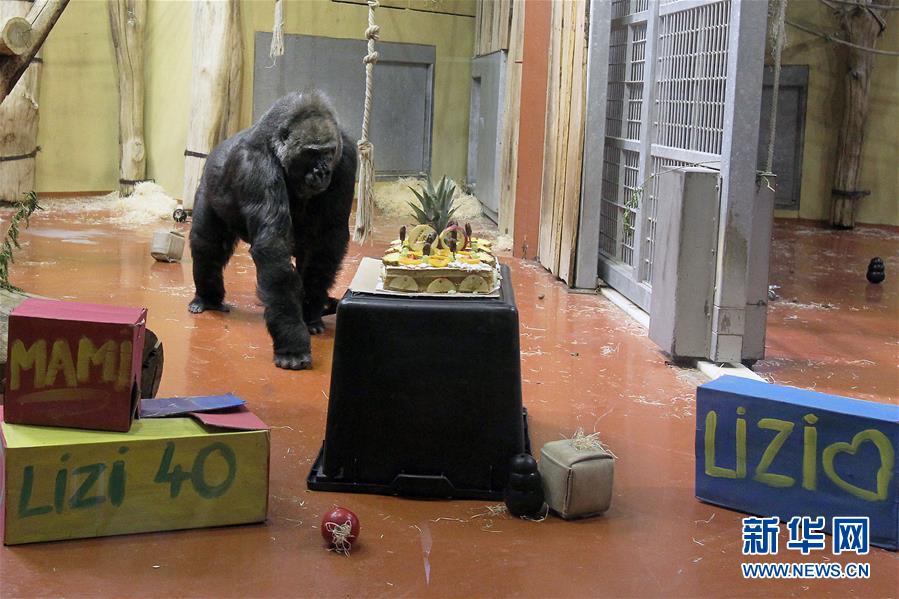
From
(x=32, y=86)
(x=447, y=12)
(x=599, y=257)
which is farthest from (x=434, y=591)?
(x=447, y=12)

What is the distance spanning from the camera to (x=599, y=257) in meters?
6.64

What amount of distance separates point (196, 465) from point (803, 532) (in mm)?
1604

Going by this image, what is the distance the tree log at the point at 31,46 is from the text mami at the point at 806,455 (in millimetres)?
3778

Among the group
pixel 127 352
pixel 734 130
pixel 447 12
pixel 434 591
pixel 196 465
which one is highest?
pixel 447 12

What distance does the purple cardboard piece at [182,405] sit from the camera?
9.14ft

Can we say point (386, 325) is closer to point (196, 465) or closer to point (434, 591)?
point (196, 465)

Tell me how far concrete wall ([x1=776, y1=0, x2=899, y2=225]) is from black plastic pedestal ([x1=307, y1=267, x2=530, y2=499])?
8.14 meters

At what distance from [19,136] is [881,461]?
7.62 m

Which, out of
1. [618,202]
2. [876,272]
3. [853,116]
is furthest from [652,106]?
[853,116]

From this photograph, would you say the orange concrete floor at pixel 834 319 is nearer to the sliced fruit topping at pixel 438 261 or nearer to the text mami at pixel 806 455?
the text mami at pixel 806 455

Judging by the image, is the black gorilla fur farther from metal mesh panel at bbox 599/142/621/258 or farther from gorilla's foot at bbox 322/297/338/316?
metal mesh panel at bbox 599/142/621/258

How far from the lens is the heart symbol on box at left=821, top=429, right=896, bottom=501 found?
263 cm

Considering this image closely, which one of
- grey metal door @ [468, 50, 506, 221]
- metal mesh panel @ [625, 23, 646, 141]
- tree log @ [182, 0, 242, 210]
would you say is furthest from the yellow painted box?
grey metal door @ [468, 50, 506, 221]

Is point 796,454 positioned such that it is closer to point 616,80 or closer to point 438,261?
point 438,261
